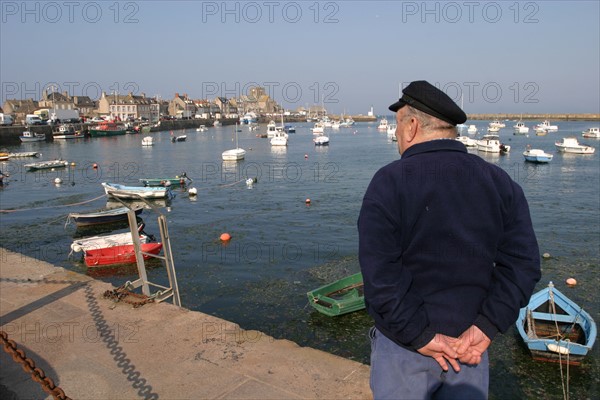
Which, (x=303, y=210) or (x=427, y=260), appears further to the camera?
(x=303, y=210)

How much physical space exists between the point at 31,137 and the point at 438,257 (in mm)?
94575

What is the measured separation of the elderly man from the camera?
85.6 inches

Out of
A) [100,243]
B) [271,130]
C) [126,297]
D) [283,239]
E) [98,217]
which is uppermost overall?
[271,130]

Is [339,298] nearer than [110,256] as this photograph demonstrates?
Yes

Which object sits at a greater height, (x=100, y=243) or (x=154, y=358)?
(x=154, y=358)

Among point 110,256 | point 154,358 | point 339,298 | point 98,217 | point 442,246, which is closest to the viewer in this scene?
point 442,246

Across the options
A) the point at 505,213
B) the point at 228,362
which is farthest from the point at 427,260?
the point at 228,362

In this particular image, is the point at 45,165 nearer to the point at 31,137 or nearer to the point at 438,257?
the point at 31,137

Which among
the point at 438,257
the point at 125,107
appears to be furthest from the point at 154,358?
the point at 125,107

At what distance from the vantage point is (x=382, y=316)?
2211mm

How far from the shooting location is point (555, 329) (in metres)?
10.1

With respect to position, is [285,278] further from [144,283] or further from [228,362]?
[228,362]

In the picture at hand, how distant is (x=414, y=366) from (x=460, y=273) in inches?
20.7

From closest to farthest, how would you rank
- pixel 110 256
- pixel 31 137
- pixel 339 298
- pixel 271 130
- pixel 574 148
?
pixel 339 298, pixel 110 256, pixel 574 148, pixel 31 137, pixel 271 130
